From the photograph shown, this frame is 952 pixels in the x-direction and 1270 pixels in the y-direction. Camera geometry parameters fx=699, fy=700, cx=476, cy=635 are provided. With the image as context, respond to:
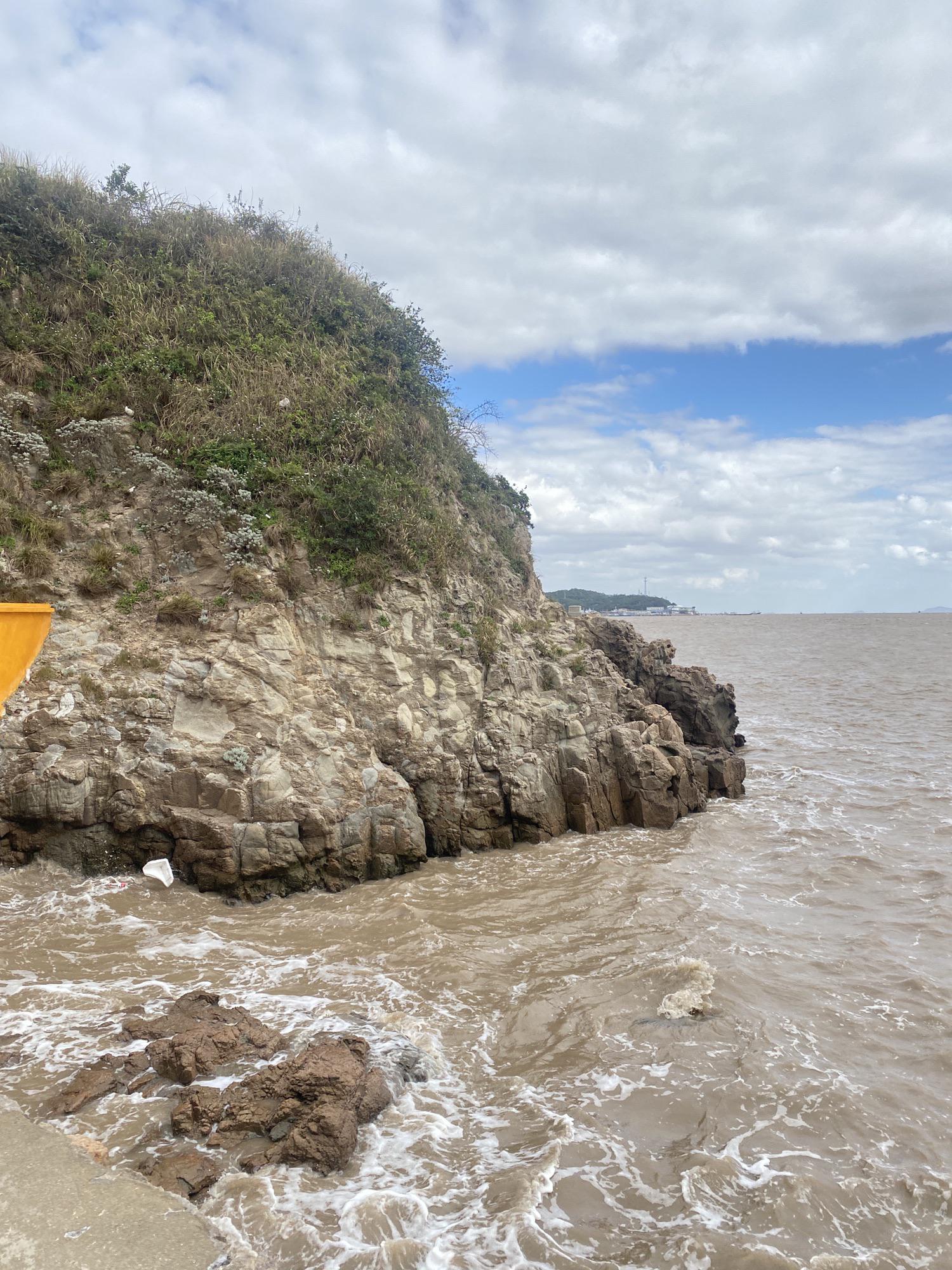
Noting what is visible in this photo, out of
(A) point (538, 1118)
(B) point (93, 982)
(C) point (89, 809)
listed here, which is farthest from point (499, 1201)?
(C) point (89, 809)

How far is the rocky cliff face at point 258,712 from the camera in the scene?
8.53 m

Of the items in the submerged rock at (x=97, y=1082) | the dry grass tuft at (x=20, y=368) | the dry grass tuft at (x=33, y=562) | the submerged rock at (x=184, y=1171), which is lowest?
the submerged rock at (x=97, y=1082)

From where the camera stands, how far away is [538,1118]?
489 centimetres

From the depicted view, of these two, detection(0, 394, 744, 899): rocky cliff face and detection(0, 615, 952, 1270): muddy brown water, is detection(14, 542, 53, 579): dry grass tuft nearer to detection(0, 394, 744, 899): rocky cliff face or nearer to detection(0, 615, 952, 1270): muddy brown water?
detection(0, 394, 744, 899): rocky cliff face

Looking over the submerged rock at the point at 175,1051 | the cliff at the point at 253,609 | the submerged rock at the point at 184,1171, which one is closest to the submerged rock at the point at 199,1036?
the submerged rock at the point at 175,1051

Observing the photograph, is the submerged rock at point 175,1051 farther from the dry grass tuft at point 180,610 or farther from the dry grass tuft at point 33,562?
the dry grass tuft at point 33,562

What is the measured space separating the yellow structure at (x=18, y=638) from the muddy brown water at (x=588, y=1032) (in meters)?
2.98

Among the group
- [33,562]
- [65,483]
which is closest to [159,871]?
[33,562]

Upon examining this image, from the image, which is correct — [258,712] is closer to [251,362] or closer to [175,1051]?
[175,1051]

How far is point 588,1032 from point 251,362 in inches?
478

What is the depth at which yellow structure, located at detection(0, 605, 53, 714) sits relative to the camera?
353cm

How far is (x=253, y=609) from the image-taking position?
10.1m

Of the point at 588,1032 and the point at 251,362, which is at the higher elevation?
the point at 251,362

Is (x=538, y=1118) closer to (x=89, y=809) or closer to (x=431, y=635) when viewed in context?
(x=89, y=809)
